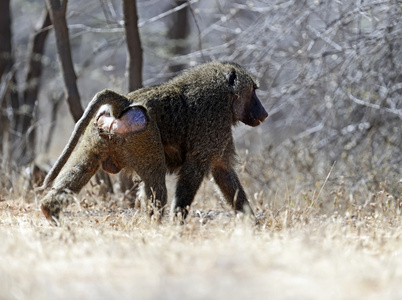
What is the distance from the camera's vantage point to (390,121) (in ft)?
26.3

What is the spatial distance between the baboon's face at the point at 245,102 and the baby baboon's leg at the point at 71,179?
1391 mm

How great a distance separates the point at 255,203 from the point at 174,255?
3.48m

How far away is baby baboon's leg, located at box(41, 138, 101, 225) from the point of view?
15.1 ft

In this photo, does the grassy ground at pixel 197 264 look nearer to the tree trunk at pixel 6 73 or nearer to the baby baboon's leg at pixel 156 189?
the baby baboon's leg at pixel 156 189

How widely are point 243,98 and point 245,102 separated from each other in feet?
0.19

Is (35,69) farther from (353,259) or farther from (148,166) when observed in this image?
(353,259)

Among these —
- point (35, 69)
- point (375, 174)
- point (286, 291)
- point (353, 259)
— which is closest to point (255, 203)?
point (375, 174)

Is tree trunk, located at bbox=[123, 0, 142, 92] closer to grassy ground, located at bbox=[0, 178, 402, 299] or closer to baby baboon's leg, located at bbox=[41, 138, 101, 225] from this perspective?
baby baboon's leg, located at bbox=[41, 138, 101, 225]

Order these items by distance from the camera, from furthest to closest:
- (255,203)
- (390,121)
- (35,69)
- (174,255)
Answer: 1. (35,69)
2. (390,121)
3. (255,203)
4. (174,255)

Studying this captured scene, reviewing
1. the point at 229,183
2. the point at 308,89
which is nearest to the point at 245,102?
the point at 229,183

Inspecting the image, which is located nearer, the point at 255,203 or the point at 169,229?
the point at 169,229

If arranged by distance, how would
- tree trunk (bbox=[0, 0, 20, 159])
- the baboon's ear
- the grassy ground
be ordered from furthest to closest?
1. tree trunk (bbox=[0, 0, 20, 159])
2. the baboon's ear
3. the grassy ground

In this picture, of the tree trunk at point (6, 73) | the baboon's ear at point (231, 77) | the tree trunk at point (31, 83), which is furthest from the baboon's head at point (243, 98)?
the tree trunk at point (6, 73)

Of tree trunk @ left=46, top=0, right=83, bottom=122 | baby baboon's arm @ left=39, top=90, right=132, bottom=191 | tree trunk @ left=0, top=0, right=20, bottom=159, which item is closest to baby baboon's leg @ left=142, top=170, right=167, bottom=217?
baby baboon's arm @ left=39, top=90, right=132, bottom=191
